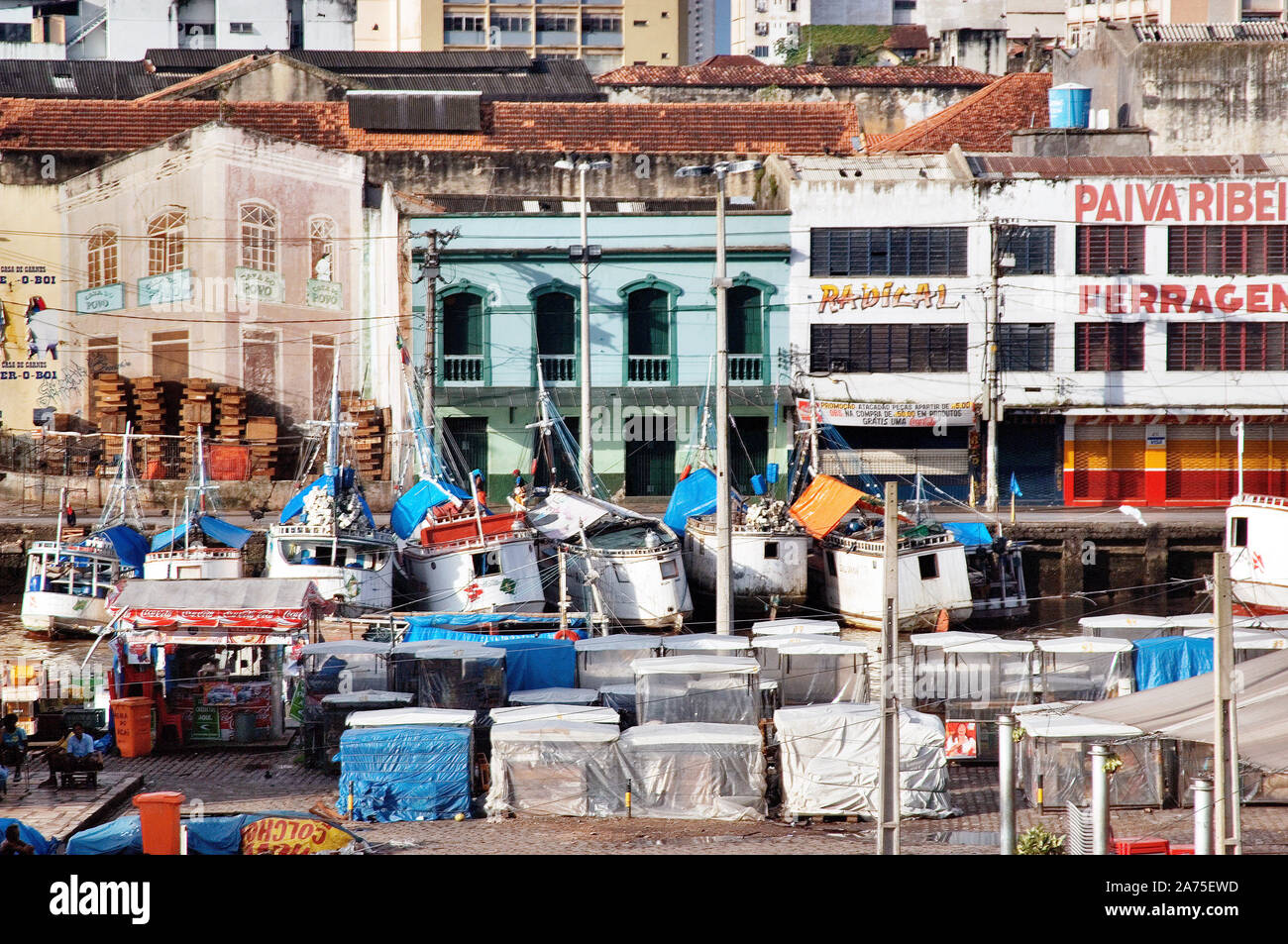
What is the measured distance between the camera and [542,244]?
4453 centimetres

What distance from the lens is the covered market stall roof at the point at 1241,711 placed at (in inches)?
674

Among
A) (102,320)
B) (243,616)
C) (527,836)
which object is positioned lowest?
(527,836)

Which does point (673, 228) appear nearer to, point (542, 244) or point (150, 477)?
point (542, 244)

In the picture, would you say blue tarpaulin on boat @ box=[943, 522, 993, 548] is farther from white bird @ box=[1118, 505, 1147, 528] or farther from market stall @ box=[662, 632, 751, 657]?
market stall @ box=[662, 632, 751, 657]

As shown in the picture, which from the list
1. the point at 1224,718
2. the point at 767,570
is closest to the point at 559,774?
the point at 1224,718

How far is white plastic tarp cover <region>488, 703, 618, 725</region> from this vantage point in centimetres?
2094

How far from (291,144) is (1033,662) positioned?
2904 centimetres

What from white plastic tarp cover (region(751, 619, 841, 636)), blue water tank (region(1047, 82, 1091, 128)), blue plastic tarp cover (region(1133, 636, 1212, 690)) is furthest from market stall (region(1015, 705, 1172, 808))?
blue water tank (region(1047, 82, 1091, 128))

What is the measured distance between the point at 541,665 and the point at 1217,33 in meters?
39.1

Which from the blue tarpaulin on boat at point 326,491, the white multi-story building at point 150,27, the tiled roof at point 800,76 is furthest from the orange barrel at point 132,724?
the white multi-story building at point 150,27

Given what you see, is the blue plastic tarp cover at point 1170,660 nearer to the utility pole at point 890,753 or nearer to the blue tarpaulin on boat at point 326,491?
the utility pole at point 890,753

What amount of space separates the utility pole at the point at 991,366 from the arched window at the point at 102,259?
79.9 feet

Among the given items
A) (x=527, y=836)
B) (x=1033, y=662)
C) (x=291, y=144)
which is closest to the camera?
(x=527, y=836)
